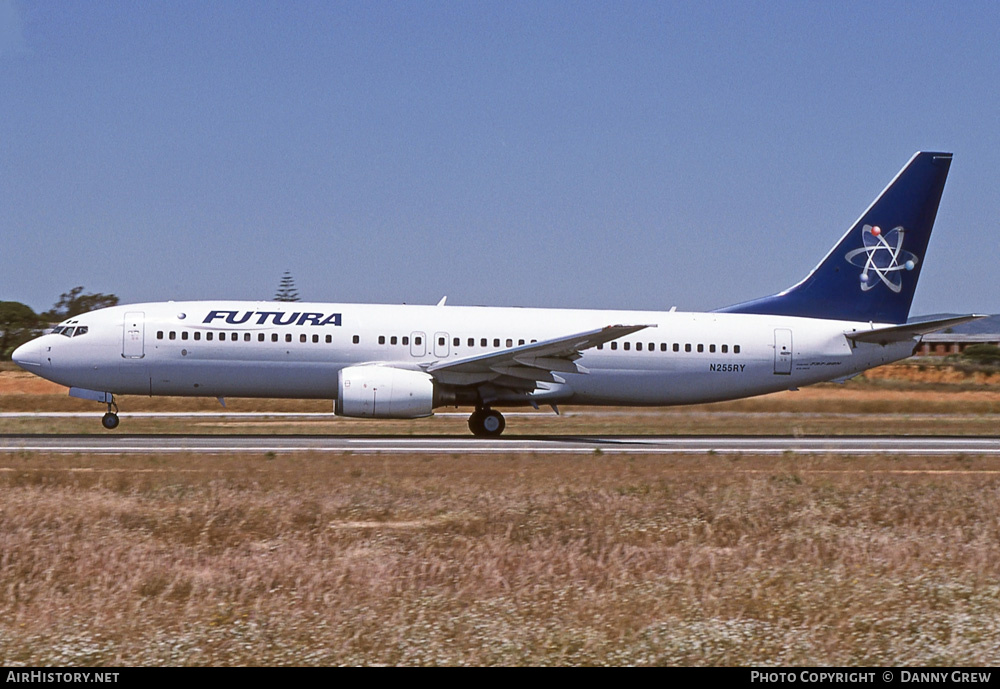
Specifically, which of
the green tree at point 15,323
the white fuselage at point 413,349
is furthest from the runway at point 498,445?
the green tree at point 15,323

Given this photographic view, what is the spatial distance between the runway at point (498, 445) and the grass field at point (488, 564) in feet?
9.45

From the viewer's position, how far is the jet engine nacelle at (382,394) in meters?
26.6

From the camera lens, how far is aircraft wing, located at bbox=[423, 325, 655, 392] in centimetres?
2734

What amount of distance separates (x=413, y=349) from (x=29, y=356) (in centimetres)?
1019

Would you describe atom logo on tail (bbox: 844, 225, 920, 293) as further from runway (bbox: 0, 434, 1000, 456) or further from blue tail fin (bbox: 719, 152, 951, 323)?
runway (bbox: 0, 434, 1000, 456)

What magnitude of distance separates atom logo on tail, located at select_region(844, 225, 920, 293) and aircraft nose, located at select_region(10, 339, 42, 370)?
2334 cm

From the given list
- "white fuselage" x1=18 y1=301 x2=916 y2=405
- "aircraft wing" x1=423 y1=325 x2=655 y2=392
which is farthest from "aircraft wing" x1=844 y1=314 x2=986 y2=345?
"aircraft wing" x1=423 y1=325 x2=655 y2=392

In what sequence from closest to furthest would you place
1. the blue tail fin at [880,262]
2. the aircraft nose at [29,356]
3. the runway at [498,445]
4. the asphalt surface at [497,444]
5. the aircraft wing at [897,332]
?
the runway at [498,445]
the asphalt surface at [497,444]
the aircraft nose at [29,356]
the aircraft wing at [897,332]
the blue tail fin at [880,262]

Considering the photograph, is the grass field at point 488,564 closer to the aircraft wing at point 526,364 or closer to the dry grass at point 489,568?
the dry grass at point 489,568

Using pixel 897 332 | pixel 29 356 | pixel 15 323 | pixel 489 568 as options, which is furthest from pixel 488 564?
pixel 15 323

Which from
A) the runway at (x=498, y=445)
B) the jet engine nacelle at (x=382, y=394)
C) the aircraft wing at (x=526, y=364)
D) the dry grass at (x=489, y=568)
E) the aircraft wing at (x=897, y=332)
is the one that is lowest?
the dry grass at (x=489, y=568)

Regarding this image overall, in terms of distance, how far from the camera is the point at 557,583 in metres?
11.0

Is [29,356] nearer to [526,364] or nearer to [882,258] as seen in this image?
[526,364]
